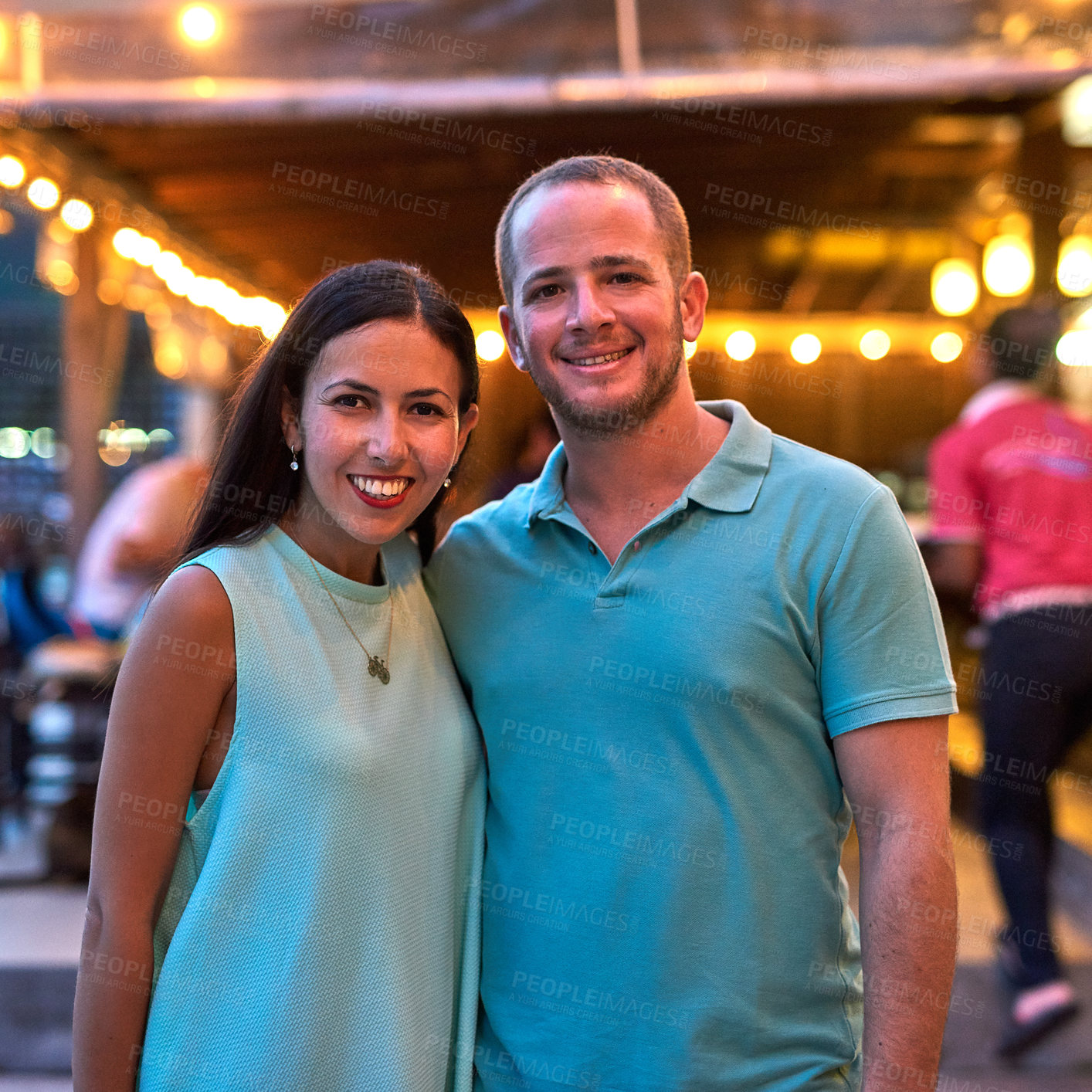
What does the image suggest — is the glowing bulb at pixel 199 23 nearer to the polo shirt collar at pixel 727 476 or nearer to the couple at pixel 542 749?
the couple at pixel 542 749

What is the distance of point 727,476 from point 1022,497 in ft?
6.14

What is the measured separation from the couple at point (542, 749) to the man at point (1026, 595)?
170cm

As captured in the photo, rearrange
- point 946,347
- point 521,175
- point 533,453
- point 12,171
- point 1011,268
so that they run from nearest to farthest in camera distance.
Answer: point 533,453, point 1011,268, point 12,171, point 521,175, point 946,347

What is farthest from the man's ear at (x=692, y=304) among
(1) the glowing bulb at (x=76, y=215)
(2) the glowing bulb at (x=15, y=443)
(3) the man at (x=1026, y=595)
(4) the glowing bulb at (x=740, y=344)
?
→ (4) the glowing bulb at (x=740, y=344)

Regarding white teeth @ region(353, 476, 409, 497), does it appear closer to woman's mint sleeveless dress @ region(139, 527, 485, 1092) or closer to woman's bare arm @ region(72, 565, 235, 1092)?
woman's mint sleeveless dress @ region(139, 527, 485, 1092)

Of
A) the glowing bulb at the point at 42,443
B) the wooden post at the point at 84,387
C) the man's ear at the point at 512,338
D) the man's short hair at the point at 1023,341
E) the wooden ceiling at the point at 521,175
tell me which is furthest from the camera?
the glowing bulb at the point at 42,443

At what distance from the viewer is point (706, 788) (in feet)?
4.08

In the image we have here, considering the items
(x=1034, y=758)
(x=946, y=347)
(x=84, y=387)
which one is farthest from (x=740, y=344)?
(x=1034, y=758)

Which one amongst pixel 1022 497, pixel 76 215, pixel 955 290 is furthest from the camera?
pixel 955 290

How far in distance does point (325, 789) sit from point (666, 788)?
40cm

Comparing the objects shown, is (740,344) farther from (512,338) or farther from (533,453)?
(512,338)

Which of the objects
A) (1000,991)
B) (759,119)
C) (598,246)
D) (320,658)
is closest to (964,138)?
(759,119)

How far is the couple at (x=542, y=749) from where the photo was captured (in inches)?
46.1

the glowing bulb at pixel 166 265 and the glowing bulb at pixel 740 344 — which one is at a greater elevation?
the glowing bulb at pixel 166 265
